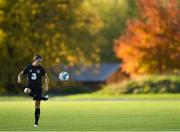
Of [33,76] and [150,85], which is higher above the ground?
[33,76]

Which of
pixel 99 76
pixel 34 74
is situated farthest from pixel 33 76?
pixel 99 76

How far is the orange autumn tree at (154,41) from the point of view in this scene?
2115 inches

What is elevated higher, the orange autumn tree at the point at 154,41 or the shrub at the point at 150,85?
the orange autumn tree at the point at 154,41

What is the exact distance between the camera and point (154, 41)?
5381 centimetres

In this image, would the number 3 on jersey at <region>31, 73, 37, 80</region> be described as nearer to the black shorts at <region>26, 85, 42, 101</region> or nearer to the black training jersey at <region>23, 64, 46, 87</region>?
the black training jersey at <region>23, 64, 46, 87</region>

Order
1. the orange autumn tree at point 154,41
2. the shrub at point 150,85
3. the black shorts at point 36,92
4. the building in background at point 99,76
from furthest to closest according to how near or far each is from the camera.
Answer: the building in background at point 99,76 → the orange autumn tree at point 154,41 → the shrub at point 150,85 → the black shorts at point 36,92

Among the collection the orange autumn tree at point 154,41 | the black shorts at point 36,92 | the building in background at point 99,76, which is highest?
the orange autumn tree at point 154,41

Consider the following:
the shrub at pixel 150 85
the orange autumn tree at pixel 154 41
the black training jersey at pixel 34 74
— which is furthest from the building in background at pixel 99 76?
the black training jersey at pixel 34 74

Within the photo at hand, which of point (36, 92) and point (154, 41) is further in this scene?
point (154, 41)

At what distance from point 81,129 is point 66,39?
43.5 meters

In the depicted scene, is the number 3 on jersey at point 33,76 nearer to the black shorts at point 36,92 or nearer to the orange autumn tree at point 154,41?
the black shorts at point 36,92

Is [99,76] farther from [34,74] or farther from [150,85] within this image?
[34,74]

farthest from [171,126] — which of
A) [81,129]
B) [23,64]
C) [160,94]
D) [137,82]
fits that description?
[23,64]

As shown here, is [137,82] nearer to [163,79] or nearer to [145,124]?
[163,79]
